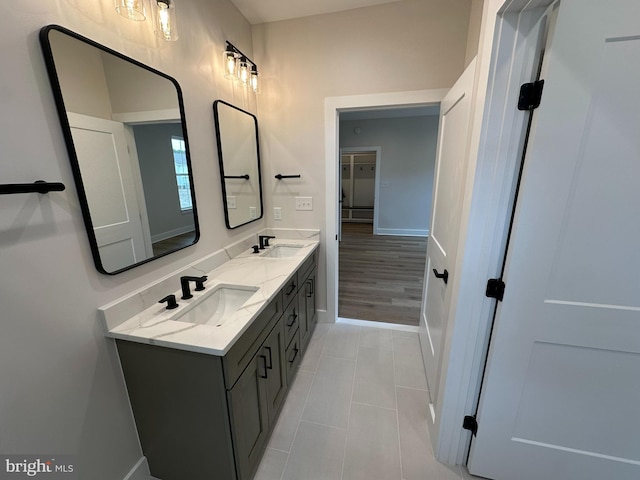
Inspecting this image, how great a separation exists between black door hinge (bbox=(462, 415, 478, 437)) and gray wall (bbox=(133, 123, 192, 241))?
1.84 metres

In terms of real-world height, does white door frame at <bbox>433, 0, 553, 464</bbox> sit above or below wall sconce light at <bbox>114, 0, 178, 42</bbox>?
below

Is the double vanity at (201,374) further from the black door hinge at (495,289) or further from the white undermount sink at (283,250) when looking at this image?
the black door hinge at (495,289)

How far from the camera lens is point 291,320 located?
174 cm

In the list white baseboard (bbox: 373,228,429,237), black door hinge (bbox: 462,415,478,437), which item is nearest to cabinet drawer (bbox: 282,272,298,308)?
black door hinge (bbox: 462,415,478,437)

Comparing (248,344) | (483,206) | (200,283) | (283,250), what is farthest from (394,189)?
(248,344)

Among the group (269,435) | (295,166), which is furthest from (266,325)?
(295,166)

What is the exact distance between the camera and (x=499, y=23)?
89cm

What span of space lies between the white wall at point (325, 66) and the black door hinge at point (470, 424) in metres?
1.62

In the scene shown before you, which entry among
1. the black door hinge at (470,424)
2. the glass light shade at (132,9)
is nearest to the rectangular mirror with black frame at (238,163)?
the glass light shade at (132,9)

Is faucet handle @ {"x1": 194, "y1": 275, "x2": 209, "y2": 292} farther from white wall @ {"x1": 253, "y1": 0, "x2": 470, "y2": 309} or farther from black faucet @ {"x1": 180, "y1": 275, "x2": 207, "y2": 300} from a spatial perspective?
white wall @ {"x1": 253, "y1": 0, "x2": 470, "y2": 309}

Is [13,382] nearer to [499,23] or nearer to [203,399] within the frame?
[203,399]

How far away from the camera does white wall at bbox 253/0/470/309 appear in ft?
6.05

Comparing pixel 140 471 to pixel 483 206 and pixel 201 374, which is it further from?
pixel 483 206

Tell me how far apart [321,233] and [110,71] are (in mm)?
1737
